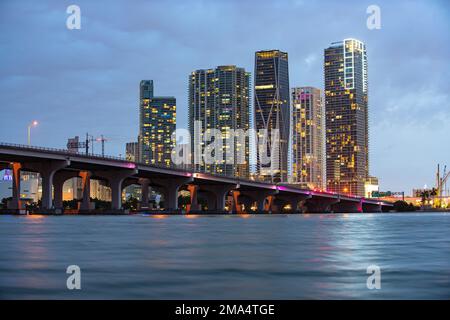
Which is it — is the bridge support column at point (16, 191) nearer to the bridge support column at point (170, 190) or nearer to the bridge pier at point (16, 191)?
the bridge pier at point (16, 191)

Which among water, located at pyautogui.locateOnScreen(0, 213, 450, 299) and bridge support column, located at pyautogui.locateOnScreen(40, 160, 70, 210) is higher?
bridge support column, located at pyautogui.locateOnScreen(40, 160, 70, 210)

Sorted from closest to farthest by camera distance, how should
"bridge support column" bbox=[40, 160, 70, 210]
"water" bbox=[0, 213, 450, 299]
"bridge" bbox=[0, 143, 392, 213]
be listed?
1. "water" bbox=[0, 213, 450, 299]
2. "bridge" bbox=[0, 143, 392, 213]
3. "bridge support column" bbox=[40, 160, 70, 210]

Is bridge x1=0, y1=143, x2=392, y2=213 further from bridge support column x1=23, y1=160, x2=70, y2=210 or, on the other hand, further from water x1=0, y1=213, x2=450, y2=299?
water x1=0, y1=213, x2=450, y2=299

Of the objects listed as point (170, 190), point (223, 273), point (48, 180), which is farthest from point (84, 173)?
point (223, 273)

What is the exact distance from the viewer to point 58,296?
14.1m

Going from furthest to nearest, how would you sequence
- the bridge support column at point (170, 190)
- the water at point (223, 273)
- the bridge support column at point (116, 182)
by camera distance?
the bridge support column at point (170, 190) < the bridge support column at point (116, 182) < the water at point (223, 273)

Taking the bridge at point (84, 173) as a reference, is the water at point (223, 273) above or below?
below

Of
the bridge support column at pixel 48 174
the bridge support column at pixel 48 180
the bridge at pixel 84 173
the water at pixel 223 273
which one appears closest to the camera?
the water at pixel 223 273

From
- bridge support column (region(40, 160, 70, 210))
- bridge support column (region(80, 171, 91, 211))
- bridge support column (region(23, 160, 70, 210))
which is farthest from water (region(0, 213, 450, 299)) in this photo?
bridge support column (region(80, 171, 91, 211))

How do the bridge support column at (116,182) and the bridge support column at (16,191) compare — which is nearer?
the bridge support column at (16,191)

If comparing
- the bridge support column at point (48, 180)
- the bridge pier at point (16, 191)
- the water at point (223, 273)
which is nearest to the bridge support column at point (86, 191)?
the bridge pier at point (16, 191)

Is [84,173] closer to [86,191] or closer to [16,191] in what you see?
[86,191]

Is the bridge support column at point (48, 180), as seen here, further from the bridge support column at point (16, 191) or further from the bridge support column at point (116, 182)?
the bridge support column at point (116, 182)
